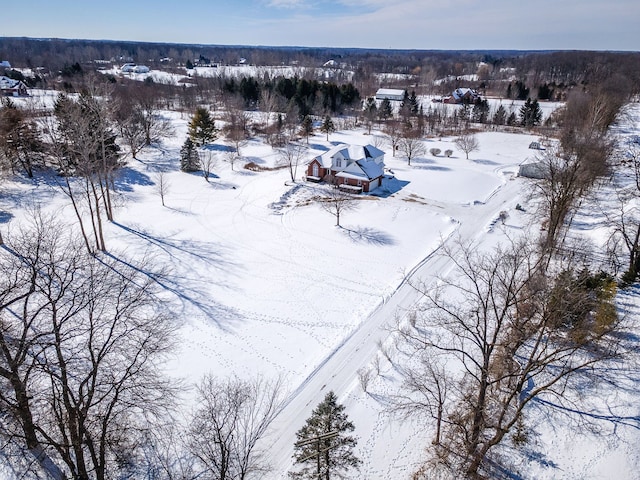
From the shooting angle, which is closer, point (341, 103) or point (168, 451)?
point (168, 451)

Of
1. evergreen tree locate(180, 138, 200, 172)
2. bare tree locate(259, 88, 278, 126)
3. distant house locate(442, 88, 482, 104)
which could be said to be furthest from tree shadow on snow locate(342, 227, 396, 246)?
distant house locate(442, 88, 482, 104)

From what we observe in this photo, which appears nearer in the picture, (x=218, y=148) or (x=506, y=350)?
(x=506, y=350)

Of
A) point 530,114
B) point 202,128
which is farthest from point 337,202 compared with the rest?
point 530,114

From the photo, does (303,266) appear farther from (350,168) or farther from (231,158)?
(231,158)

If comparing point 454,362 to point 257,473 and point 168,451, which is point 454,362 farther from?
point 168,451

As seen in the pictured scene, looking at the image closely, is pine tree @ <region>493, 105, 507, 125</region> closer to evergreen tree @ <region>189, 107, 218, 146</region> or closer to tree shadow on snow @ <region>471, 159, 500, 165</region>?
tree shadow on snow @ <region>471, 159, 500, 165</region>

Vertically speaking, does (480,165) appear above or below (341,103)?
below

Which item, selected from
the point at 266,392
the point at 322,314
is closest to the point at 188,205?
the point at 322,314

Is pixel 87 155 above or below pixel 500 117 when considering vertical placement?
above
